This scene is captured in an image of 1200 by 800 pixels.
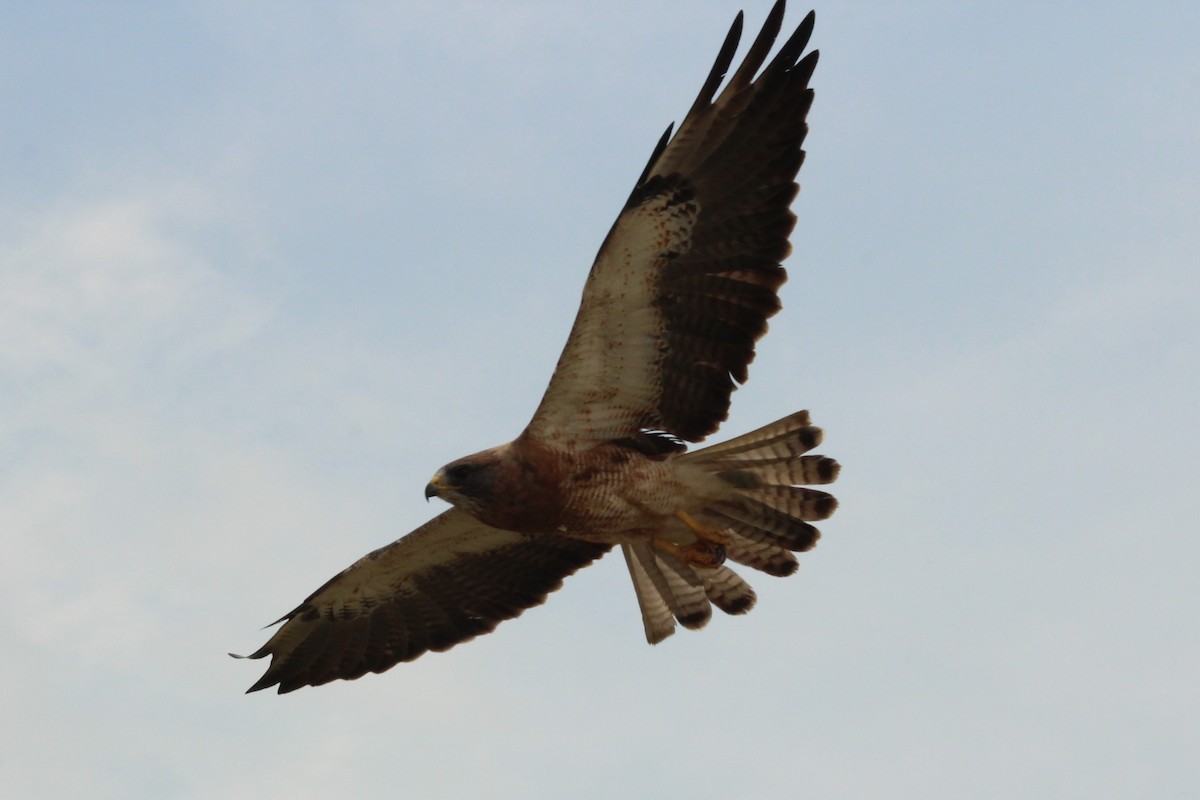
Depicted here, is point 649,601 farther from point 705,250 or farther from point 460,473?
point 705,250

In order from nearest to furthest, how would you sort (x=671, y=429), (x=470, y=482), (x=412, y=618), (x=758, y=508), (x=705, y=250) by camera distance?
1. (x=705, y=250)
2. (x=470, y=482)
3. (x=671, y=429)
4. (x=758, y=508)
5. (x=412, y=618)

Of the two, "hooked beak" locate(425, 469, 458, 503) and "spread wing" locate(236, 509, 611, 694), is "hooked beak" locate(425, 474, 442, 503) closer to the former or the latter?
"hooked beak" locate(425, 469, 458, 503)

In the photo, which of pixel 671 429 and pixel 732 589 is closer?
pixel 671 429

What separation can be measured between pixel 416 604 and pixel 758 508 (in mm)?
3237

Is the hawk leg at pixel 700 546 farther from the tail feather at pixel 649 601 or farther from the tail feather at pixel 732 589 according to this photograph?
the tail feather at pixel 649 601

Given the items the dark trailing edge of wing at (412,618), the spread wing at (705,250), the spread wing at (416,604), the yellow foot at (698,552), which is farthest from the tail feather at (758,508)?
the dark trailing edge of wing at (412,618)

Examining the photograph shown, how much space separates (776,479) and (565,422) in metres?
1.57

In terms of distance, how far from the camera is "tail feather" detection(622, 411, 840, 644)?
37.5 ft

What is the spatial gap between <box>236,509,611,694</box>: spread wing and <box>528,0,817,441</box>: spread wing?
86.0 inches

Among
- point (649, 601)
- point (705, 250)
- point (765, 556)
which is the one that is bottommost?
point (765, 556)

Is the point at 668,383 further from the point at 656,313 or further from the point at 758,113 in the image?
the point at 758,113

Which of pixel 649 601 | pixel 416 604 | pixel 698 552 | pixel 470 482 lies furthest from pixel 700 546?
pixel 416 604

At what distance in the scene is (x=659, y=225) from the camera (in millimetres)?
10773

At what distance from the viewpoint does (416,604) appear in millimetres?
13297
